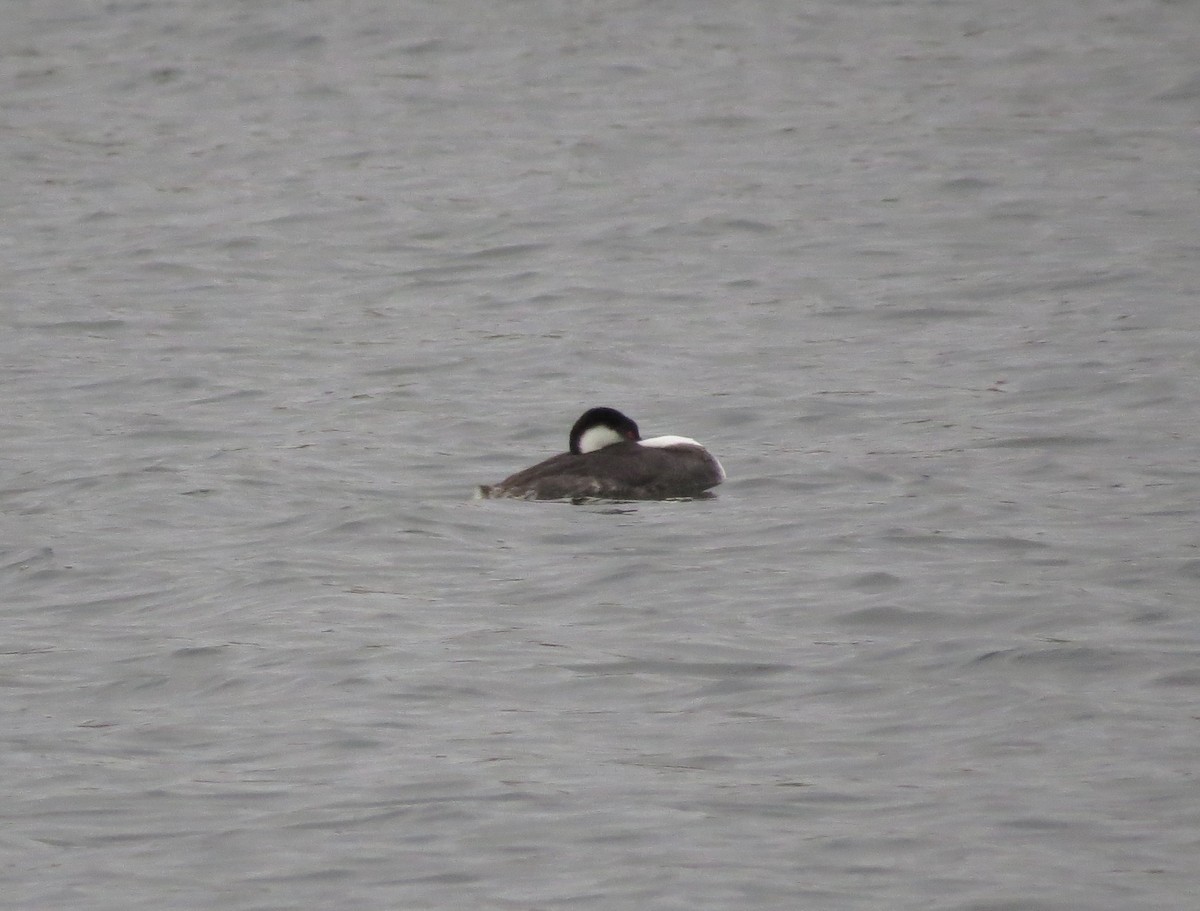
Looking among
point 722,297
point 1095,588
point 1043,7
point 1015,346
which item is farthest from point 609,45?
point 1095,588

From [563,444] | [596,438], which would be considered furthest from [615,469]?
[563,444]

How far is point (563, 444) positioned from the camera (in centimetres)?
1279

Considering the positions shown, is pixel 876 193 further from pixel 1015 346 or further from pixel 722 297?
pixel 1015 346

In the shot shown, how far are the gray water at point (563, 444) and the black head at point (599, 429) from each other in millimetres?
659

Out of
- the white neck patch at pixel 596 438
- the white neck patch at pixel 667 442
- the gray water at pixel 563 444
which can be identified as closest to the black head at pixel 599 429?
the white neck patch at pixel 596 438

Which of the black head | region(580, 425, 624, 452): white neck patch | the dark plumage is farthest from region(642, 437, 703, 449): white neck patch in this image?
region(580, 425, 624, 452): white neck patch

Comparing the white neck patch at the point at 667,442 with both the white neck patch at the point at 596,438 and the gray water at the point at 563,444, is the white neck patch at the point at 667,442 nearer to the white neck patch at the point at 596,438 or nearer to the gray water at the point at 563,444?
the white neck patch at the point at 596,438

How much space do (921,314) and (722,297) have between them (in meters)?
1.70

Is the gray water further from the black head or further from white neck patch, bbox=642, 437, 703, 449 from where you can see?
the black head

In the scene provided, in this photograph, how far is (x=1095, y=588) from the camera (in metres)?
9.23

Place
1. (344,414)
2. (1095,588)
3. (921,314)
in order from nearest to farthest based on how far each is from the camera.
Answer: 1. (1095,588)
2. (344,414)
3. (921,314)

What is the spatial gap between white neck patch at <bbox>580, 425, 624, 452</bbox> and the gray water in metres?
0.68

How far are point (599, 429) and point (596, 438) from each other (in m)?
0.05

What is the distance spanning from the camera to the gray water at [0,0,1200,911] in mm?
6855
